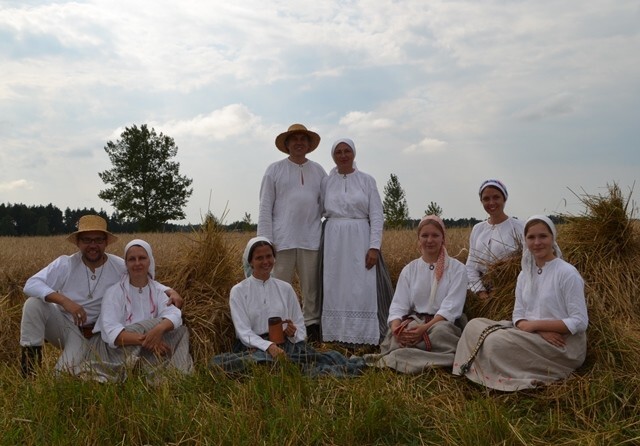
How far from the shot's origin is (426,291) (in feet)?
18.2

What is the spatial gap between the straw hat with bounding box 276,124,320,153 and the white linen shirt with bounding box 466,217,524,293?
1.90m

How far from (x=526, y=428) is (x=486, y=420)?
0.87ft

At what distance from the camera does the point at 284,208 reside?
6.34m

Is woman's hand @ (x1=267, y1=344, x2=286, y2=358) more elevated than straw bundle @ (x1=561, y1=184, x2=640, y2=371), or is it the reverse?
straw bundle @ (x1=561, y1=184, x2=640, y2=371)

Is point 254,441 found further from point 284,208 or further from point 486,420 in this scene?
point 284,208

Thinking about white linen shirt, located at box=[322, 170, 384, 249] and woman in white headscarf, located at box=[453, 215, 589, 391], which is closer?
woman in white headscarf, located at box=[453, 215, 589, 391]

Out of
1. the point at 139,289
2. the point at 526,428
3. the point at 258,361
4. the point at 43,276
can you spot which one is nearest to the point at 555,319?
the point at 526,428

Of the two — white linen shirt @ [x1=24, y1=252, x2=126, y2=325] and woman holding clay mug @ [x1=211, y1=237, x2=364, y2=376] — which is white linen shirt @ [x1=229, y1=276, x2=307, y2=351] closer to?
woman holding clay mug @ [x1=211, y1=237, x2=364, y2=376]

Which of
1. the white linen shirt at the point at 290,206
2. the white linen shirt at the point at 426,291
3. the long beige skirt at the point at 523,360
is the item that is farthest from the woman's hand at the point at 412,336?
the white linen shirt at the point at 290,206

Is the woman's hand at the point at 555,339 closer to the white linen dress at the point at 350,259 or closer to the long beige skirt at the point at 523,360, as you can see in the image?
the long beige skirt at the point at 523,360

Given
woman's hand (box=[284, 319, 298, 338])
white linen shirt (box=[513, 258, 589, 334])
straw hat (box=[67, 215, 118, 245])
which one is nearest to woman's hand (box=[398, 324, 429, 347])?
white linen shirt (box=[513, 258, 589, 334])

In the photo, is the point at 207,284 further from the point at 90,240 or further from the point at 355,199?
the point at 355,199

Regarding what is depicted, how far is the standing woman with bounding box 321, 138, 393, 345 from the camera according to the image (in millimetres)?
6176

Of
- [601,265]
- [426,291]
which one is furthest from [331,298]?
[601,265]
